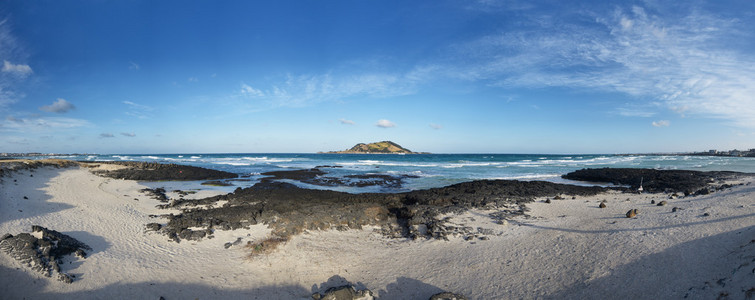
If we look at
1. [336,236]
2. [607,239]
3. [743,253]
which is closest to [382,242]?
[336,236]

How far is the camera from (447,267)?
7.03 m

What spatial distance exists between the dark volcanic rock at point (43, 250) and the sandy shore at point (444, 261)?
0.17 m

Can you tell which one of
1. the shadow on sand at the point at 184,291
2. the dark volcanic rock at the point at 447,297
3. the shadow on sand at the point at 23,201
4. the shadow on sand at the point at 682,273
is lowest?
the shadow on sand at the point at 184,291

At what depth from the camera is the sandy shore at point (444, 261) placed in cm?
565

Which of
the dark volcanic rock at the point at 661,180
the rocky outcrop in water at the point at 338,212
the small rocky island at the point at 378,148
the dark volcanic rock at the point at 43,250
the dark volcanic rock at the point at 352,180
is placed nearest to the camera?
the dark volcanic rock at the point at 43,250

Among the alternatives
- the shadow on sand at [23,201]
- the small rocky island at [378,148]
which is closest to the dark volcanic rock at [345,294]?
the shadow on sand at [23,201]

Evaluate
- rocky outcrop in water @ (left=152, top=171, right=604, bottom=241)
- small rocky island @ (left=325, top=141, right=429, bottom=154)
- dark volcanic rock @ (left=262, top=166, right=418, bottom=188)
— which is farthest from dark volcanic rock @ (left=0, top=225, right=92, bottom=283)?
small rocky island @ (left=325, top=141, right=429, bottom=154)

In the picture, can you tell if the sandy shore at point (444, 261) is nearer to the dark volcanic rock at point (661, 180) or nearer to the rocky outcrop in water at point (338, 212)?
the rocky outcrop in water at point (338, 212)

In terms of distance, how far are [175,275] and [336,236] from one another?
414cm

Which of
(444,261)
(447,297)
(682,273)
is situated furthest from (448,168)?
(447,297)

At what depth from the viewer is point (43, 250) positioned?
657cm

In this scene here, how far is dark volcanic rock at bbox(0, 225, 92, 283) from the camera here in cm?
616

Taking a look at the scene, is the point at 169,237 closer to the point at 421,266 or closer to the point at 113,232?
the point at 113,232

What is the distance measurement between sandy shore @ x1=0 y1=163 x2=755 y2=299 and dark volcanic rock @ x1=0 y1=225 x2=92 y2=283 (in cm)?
17
